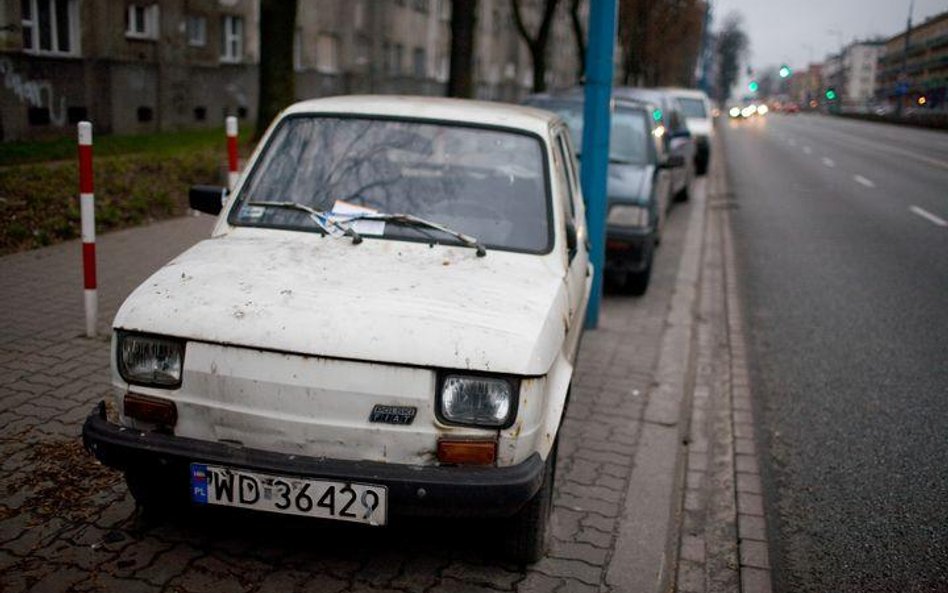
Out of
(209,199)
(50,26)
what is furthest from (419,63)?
(209,199)

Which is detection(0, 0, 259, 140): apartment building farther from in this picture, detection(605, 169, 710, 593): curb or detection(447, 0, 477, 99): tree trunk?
detection(605, 169, 710, 593): curb

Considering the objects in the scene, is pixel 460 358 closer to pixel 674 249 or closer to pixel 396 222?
pixel 396 222

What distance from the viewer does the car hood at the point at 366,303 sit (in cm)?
310

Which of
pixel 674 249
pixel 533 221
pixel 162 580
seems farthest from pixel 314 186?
pixel 674 249

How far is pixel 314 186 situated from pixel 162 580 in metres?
1.93

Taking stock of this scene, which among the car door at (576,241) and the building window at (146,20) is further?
the building window at (146,20)

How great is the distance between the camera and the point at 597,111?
7.18 meters

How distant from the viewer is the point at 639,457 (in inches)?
193

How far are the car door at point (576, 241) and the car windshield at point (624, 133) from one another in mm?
3986

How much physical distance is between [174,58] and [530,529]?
25.3 m

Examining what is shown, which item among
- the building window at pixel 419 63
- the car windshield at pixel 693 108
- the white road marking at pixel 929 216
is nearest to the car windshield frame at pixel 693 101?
the car windshield at pixel 693 108

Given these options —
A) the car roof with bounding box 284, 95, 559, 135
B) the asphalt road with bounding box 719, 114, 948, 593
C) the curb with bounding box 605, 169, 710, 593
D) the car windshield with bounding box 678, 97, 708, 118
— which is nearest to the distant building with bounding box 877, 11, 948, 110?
the car windshield with bounding box 678, 97, 708, 118

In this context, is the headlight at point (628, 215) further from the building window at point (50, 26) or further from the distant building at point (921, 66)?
the distant building at point (921, 66)

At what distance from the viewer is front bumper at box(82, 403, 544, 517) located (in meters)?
3.05
